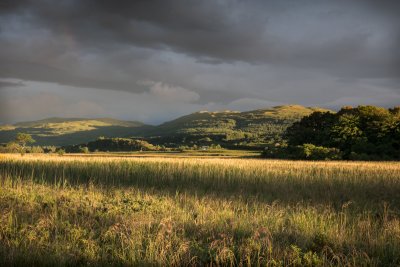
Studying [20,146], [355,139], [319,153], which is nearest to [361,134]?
[355,139]

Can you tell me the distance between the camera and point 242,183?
20906mm

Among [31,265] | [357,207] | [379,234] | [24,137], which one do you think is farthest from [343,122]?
[24,137]

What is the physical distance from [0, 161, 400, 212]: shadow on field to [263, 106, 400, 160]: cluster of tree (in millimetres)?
39661

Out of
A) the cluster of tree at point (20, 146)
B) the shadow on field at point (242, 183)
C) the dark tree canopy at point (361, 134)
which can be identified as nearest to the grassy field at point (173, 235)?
the shadow on field at point (242, 183)

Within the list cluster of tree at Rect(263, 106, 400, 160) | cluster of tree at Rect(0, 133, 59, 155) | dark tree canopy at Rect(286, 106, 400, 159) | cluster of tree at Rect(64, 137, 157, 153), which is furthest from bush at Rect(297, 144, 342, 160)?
cluster of tree at Rect(64, 137, 157, 153)

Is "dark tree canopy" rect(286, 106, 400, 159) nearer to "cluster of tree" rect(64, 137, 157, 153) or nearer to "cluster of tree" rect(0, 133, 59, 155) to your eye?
"cluster of tree" rect(0, 133, 59, 155)

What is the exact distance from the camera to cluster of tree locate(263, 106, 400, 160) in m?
60.9

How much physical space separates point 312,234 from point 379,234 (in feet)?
5.21

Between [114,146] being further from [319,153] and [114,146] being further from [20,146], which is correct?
[319,153]

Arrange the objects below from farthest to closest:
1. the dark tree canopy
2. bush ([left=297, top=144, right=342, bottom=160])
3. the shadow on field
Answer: the dark tree canopy → bush ([left=297, top=144, right=342, bottom=160]) → the shadow on field

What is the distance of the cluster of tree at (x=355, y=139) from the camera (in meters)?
60.9

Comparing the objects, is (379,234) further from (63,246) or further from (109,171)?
(109,171)

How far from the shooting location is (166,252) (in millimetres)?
7570

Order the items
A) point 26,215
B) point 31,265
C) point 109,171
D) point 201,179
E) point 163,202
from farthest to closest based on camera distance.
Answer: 1. point 109,171
2. point 201,179
3. point 163,202
4. point 26,215
5. point 31,265
